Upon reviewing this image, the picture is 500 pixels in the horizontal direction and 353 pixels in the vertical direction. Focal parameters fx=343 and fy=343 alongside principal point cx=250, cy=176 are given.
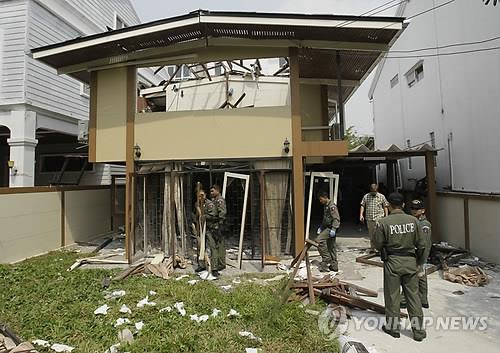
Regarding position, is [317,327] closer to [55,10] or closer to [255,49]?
[255,49]

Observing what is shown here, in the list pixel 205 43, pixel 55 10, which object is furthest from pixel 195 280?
pixel 55 10

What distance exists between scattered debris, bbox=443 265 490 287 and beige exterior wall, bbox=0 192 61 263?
30.4ft

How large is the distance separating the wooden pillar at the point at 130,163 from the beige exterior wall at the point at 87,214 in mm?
3075

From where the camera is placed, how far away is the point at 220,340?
3.94 m

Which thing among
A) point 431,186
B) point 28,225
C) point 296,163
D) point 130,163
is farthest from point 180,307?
point 431,186

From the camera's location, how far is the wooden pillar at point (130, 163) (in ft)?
26.1

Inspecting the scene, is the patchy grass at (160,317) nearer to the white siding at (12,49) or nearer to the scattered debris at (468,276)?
the scattered debris at (468,276)

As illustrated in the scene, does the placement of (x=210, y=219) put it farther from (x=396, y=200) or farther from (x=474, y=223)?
(x=474, y=223)

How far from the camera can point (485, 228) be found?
738 centimetres

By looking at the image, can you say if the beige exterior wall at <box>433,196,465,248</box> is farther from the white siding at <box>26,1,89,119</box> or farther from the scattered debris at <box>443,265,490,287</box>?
the white siding at <box>26,1,89,119</box>

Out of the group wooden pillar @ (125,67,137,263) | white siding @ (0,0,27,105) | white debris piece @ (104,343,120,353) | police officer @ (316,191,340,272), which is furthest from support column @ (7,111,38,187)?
police officer @ (316,191,340,272)

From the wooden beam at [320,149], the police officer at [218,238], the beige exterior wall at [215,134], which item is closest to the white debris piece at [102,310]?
the police officer at [218,238]

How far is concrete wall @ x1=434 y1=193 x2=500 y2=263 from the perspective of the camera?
280 inches

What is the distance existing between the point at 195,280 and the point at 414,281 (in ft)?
12.4
